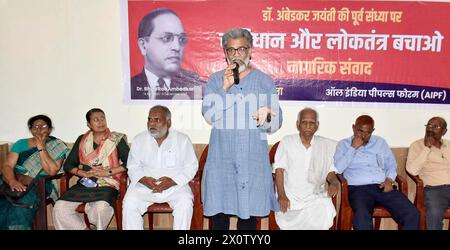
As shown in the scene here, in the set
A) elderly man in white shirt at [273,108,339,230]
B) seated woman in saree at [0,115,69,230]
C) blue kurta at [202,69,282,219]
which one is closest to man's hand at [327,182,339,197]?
elderly man in white shirt at [273,108,339,230]

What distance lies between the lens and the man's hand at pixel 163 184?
3.46m

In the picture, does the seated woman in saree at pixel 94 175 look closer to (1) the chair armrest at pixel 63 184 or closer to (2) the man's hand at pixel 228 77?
(1) the chair armrest at pixel 63 184

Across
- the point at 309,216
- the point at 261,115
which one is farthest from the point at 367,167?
the point at 261,115

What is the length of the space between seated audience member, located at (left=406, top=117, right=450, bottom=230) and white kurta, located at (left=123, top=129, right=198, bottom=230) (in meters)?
1.96

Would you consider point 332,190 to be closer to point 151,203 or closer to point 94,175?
point 151,203

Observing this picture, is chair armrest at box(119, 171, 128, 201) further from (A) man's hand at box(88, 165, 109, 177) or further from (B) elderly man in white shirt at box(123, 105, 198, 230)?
(A) man's hand at box(88, 165, 109, 177)

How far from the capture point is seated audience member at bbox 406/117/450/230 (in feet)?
12.0

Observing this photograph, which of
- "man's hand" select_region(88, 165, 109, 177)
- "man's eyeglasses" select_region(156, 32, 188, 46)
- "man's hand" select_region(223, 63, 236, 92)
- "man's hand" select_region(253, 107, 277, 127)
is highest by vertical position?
"man's eyeglasses" select_region(156, 32, 188, 46)

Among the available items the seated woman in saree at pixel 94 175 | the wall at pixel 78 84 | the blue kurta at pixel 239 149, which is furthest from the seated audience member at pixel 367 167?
the seated woman in saree at pixel 94 175

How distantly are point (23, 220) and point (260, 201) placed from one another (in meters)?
1.94

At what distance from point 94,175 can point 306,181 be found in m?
1.84

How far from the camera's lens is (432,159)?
3.69 m

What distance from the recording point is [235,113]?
10.9ft
